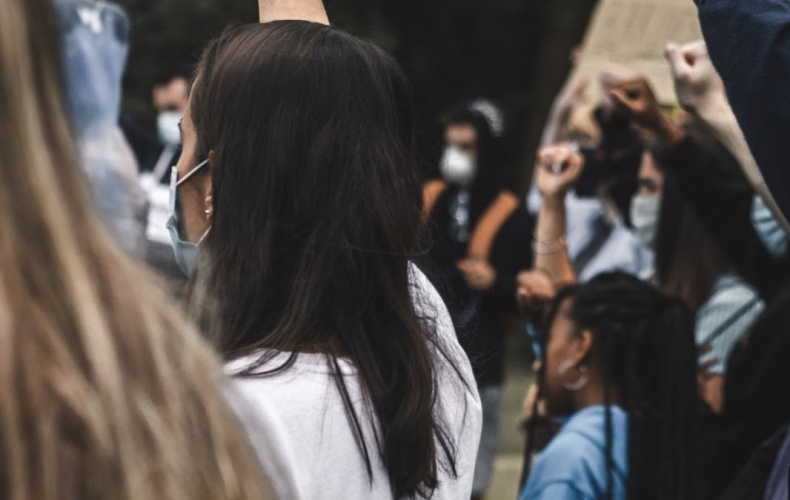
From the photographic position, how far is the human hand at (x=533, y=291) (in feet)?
11.0

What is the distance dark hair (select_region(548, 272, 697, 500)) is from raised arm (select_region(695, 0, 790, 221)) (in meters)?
1.02

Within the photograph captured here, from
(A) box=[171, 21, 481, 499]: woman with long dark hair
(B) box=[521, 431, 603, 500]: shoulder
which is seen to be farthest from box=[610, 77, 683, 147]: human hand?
(A) box=[171, 21, 481, 499]: woman with long dark hair

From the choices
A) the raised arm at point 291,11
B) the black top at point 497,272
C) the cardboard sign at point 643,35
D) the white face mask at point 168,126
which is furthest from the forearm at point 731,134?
the white face mask at point 168,126

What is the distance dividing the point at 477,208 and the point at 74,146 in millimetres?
4652

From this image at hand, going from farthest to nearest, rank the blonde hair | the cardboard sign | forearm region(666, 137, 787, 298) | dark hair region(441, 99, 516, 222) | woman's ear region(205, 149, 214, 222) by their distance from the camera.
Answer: dark hair region(441, 99, 516, 222) < the cardboard sign < forearm region(666, 137, 787, 298) < woman's ear region(205, 149, 214, 222) < the blonde hair

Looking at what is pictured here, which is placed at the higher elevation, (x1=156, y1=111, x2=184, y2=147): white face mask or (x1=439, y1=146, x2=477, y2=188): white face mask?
(x1=156, y1=111, x2=184, y2=147): white face mask

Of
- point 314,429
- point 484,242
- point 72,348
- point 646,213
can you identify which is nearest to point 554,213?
point 646,213

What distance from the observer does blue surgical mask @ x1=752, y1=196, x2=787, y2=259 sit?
3348 millimetres

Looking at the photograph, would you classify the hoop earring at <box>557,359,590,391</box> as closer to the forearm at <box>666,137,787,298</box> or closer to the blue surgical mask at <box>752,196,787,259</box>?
the forearm at <box>666,137,787,298</box>

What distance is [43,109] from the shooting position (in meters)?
0.96

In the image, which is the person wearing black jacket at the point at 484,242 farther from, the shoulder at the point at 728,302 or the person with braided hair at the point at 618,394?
the person with braided hair at the point at 618,394

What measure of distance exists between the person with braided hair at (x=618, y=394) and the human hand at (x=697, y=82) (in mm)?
699

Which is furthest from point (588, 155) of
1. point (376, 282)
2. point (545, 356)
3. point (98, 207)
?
point (98, 207)

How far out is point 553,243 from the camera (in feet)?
11.8
